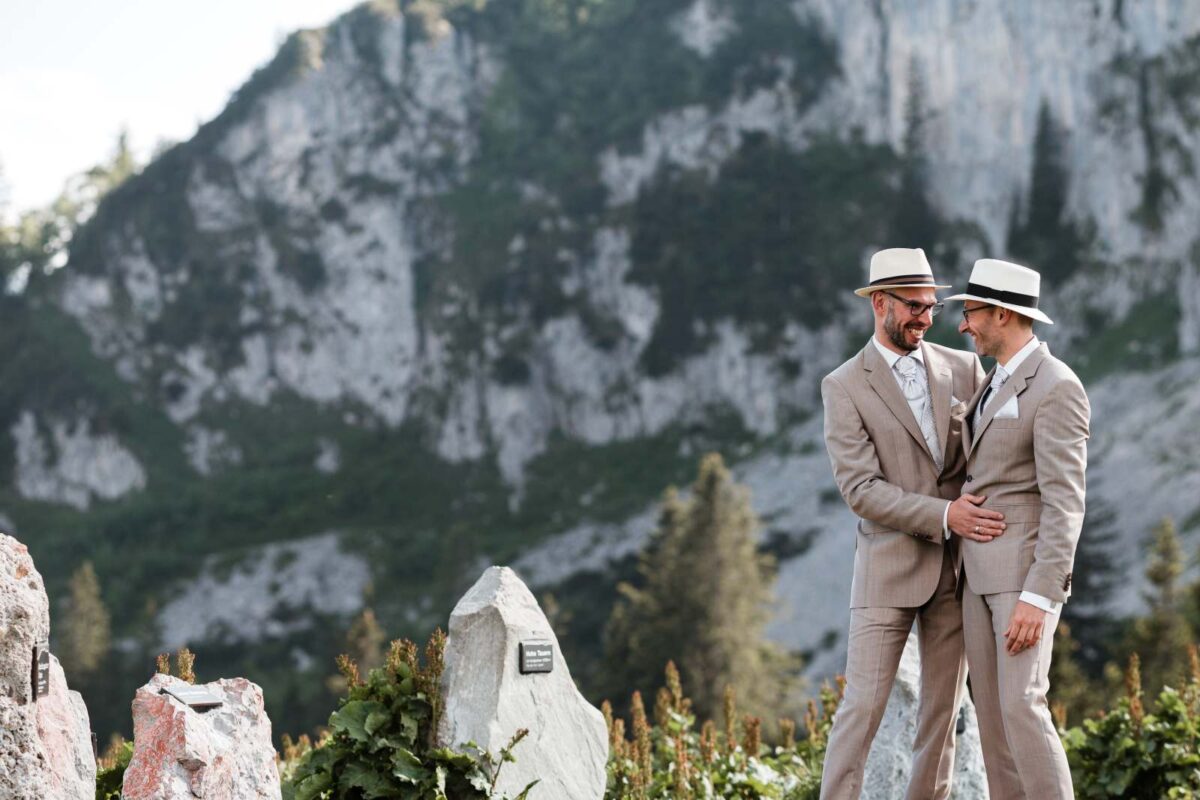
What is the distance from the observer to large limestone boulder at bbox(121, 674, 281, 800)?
21.2ft

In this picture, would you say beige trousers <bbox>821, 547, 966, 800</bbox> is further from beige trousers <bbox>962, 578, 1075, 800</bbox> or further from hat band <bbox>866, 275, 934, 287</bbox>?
hat band <bbox>866, 275, 934, 287</bbox>

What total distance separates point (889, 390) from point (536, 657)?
2445mm

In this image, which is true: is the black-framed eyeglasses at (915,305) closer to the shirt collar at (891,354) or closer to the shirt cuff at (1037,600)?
the shirt collar at (891,354)

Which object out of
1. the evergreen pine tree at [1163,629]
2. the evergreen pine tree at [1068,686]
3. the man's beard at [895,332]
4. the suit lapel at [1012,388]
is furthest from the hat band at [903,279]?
the evergreen pine tree at [1163,629]

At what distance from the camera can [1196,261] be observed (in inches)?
3396

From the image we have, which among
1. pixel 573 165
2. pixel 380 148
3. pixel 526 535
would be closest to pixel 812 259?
pixel 573 165

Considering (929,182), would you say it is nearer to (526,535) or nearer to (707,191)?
(707,191)

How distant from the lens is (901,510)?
6789 mm

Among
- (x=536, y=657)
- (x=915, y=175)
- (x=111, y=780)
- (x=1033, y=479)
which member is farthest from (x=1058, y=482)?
(x=915, y=175)

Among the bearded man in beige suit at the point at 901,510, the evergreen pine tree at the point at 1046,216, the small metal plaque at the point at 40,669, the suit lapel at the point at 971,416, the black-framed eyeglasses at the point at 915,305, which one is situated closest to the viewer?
the small metal plaque at the point at 40,669

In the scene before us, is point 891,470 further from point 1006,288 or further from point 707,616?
point 707,616

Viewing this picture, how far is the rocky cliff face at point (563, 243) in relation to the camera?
337ft

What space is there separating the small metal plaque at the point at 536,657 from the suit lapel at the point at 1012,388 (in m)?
2.63

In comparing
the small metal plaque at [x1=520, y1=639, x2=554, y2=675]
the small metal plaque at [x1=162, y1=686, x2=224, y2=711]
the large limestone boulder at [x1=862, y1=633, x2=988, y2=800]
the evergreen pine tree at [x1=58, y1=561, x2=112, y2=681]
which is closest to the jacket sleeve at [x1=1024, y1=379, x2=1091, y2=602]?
the large limestone boulder at [x1=862, y1=633, x2=988, y2=800]
